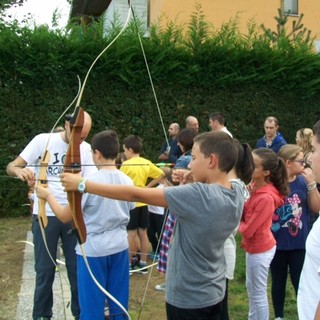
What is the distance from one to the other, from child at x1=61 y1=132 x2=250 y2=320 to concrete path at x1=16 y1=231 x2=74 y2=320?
194cm

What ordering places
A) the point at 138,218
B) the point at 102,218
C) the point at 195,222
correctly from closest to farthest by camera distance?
the point at 195,222 < the point at 102,218 < the point at 138,218

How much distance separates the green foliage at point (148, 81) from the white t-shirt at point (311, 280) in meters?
6.34

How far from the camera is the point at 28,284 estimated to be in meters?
4.99

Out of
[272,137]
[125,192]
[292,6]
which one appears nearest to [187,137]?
[125,192]

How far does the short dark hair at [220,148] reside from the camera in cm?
243

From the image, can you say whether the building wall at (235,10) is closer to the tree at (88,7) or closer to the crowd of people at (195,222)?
the tree at (88,7)

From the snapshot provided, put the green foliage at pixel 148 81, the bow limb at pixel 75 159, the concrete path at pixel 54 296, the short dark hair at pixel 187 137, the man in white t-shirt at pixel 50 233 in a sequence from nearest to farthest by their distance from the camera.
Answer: the bow limb at pixel 75 159
the man in white t-shirt at pixel 50 233
the concrete path at pixel 54 296
the short dark hair at pixel 187 137
the green foliage at pixel 148 81

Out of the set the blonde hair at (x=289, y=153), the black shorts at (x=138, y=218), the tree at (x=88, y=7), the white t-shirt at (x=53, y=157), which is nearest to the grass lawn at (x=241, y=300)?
the black shorts at (x=138, y=218)

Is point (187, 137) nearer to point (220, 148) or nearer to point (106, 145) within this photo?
point (106, 145)

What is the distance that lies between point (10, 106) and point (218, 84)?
12.3 ft

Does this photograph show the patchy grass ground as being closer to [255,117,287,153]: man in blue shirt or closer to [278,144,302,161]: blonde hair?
[278,144,302,161]: blonde hair

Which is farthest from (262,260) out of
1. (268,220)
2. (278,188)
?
(278,188)

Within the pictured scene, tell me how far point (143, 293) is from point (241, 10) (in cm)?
1068

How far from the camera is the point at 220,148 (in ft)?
7.97
